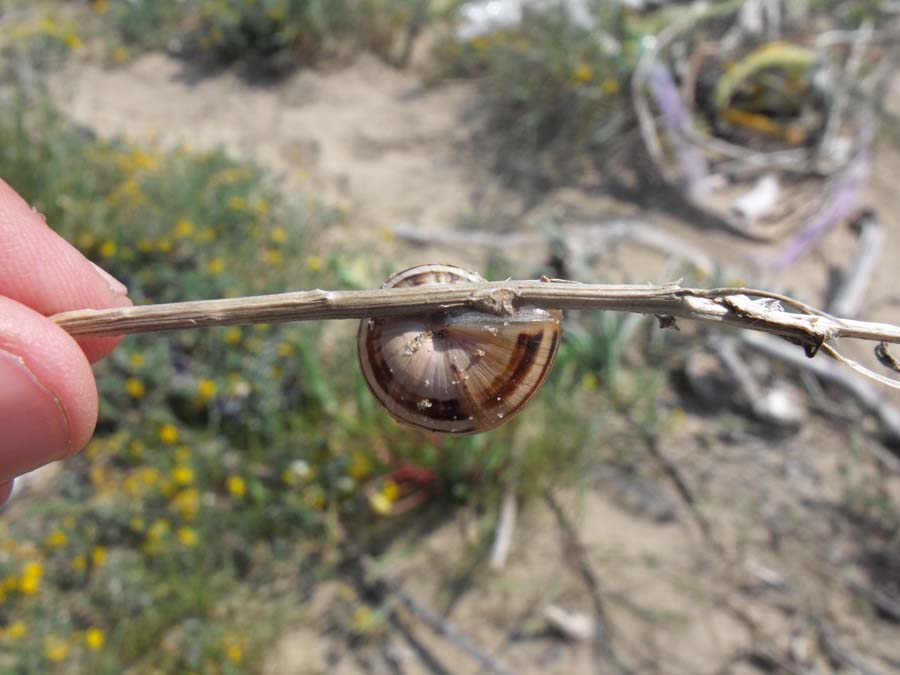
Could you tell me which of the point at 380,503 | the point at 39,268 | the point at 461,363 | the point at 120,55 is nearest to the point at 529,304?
the point at 461,363

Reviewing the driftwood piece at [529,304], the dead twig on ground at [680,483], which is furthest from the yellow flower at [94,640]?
the dead twig on ground at [680,483]

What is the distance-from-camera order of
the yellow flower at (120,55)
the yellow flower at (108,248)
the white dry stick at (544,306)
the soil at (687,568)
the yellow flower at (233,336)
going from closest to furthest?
1. the white dry stick at (544,306)
2. the soil at (687,568)
3. the yellow flower at (233,336)
4. the yellow flower at (108,248)
5. the yellow flower at (120,55)

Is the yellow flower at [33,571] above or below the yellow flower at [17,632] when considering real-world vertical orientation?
above

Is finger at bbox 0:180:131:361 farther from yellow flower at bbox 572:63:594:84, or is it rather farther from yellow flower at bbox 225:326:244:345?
yellow flower at bbox 572:63:594:84

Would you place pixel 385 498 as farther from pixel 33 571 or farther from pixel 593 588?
pixel 33 571

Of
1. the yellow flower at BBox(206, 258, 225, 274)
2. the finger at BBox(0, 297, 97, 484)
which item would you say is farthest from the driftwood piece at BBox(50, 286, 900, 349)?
the yellow flower at BBox(206, 258, 225, 274)

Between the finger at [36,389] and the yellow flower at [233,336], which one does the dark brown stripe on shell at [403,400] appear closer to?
the finger at [36,389]

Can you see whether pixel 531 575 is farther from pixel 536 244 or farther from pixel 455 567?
pixel 536 244

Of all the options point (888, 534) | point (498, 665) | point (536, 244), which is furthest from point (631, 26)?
point (498, 665)
